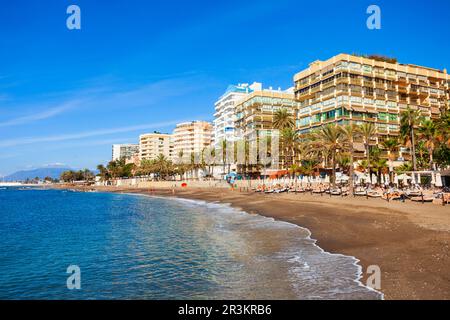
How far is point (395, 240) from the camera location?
17.3 m

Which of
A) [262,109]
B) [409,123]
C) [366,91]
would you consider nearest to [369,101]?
[366,91]

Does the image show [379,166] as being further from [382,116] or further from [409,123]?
[382,116]

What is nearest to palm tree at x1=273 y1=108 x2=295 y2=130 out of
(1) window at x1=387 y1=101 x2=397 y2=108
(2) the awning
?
(2) the awning

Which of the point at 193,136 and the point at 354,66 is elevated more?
the point at 354,66

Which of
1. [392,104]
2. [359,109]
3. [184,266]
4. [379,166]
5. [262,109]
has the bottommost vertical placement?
[184,266]

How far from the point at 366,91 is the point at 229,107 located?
202ft

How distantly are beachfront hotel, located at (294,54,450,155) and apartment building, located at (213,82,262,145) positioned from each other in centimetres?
4082

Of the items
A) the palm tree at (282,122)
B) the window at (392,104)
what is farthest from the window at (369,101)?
the palm tree at (282,122)

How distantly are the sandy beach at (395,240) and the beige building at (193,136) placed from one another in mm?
145378

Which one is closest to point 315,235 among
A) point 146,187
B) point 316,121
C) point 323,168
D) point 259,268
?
point 259,268

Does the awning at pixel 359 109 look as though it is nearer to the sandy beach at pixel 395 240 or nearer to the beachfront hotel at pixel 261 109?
the beachfront hotel at pixel 261 109

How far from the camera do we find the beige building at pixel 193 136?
176 metres

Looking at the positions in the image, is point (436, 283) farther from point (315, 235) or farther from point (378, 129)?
point (378, 129)

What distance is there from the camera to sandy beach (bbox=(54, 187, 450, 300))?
1096 centimetres
